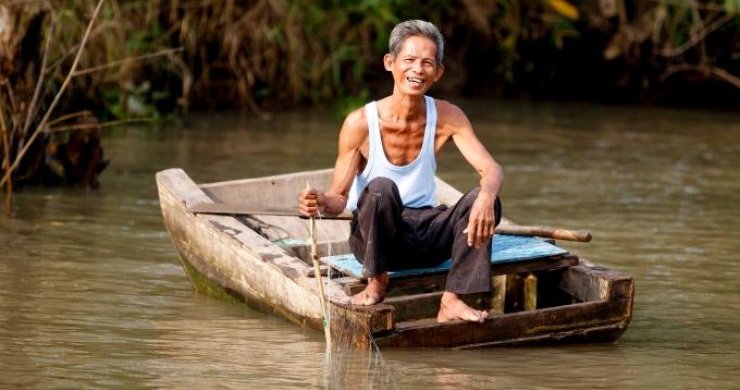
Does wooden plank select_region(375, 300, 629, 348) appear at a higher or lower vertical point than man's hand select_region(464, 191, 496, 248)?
lower

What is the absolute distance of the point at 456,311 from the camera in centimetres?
548

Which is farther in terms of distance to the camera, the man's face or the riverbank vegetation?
the riverbank vegetation

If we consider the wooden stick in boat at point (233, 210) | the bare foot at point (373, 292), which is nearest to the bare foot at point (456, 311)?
the bare foot at point (373, 292)

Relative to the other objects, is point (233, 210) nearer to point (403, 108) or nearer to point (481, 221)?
point (403, 108)

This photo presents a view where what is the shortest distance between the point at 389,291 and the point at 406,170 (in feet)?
2.33

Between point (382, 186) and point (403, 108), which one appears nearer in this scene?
point (382, 186)

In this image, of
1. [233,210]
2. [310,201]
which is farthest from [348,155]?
[233,210]

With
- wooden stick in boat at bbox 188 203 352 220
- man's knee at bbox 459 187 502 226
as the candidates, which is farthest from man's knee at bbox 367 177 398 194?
wooden stick in boat at bbox 188 203 352 220

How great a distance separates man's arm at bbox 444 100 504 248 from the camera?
210 inches

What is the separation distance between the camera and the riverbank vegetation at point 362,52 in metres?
12.2

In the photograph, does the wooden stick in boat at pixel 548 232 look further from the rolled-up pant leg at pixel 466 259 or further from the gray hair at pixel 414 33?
the gray hair at pixel 414 33

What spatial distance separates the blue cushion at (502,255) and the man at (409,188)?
5cm

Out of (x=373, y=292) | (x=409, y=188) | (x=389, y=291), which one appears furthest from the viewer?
(x=389, y=291)

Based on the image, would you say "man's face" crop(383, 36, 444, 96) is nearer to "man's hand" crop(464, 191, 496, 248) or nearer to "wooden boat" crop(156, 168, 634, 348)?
"man's hand" crop(464, 191, 496, 248)
